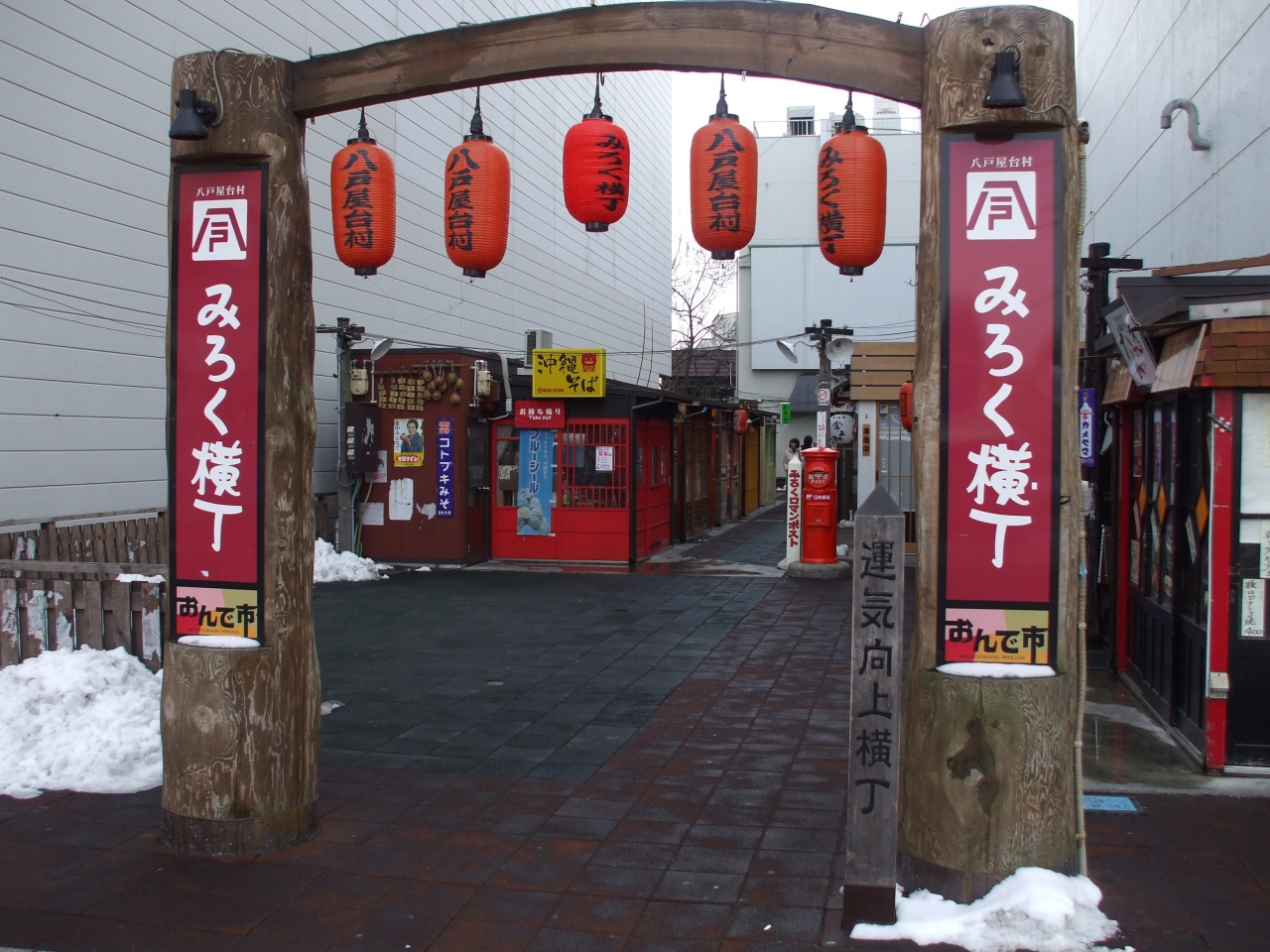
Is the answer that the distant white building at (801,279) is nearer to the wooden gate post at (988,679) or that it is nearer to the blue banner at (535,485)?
the blue banner at (535,485)

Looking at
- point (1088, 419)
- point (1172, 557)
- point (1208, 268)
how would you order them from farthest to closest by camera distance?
point (1088, 419) → point (1172, 557) → point (1208, 268)

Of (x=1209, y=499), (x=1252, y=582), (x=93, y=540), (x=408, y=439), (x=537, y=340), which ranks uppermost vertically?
(x=537, y=340)

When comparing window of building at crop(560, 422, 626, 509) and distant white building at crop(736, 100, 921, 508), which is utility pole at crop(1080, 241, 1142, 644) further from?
distant white building at crop(736, 100, 921, 508)

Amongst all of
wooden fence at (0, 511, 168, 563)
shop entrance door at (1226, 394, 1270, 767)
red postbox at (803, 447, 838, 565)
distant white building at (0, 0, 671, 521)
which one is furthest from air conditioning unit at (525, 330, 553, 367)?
shop entrance door at (1226, 394, 1270, 767)

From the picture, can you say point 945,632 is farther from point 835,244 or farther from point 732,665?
point 732,665

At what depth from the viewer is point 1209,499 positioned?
248 inches

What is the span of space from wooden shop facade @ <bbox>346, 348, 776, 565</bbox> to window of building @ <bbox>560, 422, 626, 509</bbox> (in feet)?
A: 0.05

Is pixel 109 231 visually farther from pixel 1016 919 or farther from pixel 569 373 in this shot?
pixel 1016 919

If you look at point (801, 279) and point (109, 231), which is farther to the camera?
point (801, 279)

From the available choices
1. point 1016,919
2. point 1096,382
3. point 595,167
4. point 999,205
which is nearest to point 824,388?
point 1096,382

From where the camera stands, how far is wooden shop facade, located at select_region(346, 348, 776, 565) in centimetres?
1716

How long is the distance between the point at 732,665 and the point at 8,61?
1026 cm

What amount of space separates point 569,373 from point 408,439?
287 cm

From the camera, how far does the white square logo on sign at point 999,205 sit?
461cm
